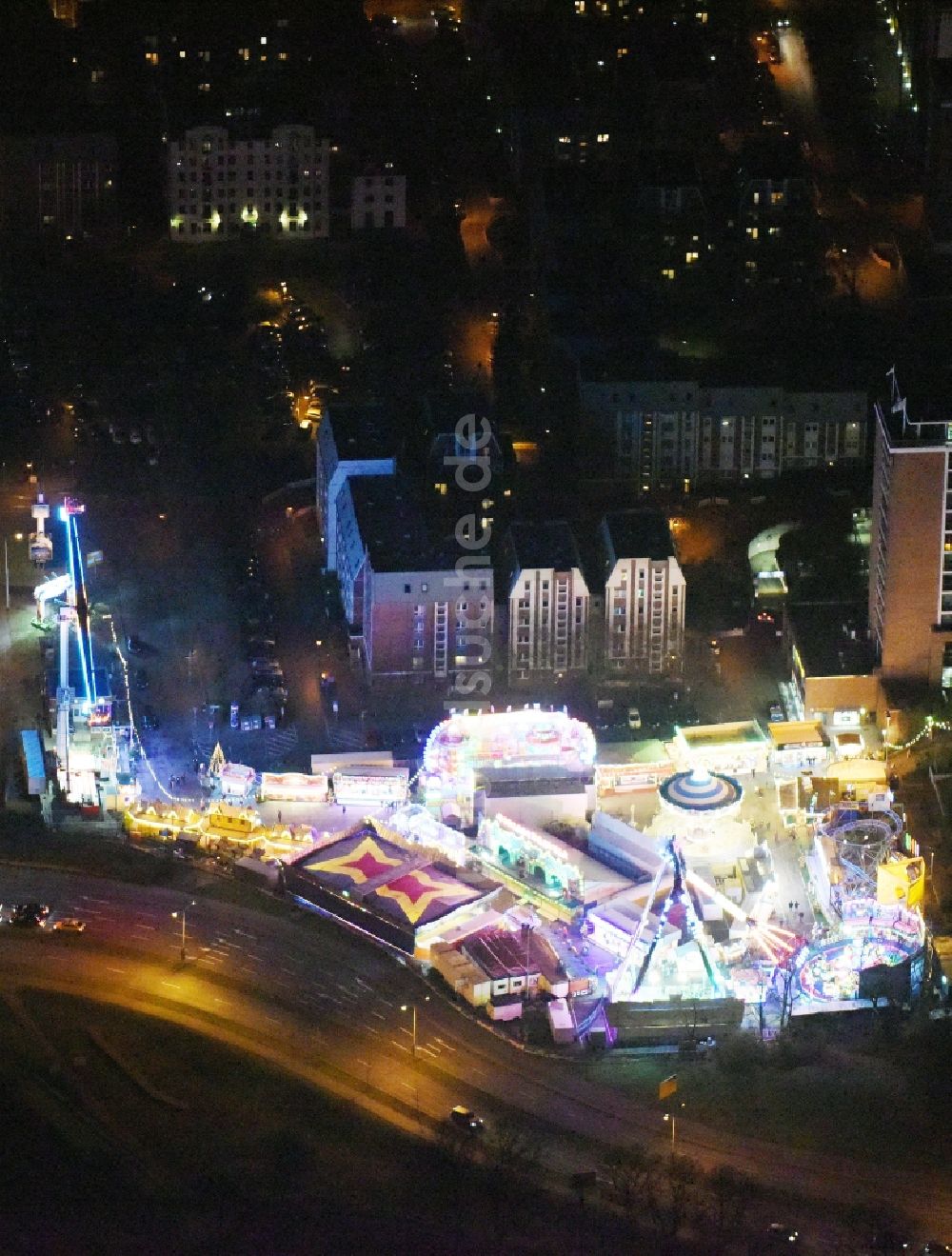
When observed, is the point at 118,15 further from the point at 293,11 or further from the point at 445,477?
the point at 445,477

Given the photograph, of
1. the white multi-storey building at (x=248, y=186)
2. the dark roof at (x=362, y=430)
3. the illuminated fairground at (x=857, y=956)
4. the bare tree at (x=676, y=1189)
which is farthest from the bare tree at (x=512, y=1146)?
the white multi-storey building at (x=248, y=186)

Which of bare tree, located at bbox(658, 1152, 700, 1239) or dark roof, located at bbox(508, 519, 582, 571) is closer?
bare tree, located at bbox(658, 1152, 700, 1239)

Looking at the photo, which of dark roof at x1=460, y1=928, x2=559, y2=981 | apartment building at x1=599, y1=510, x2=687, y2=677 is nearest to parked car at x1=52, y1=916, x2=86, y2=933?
dark roof at x1=460, y1=928, x2=559, y2=981

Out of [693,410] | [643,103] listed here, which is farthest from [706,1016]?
[643,103]

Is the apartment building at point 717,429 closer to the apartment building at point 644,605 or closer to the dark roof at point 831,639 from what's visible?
the apartment building at point 644,605

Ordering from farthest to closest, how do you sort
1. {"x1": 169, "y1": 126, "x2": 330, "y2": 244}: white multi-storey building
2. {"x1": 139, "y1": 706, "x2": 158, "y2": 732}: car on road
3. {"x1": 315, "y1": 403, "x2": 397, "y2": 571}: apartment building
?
{"x1": 169, "y1": 126, "x2": 330, "y2": 244}: white multi-storey building < {"x1": 315, "y1": 403, "x2": 397, "y2": 571}: apartment building < {"x1": 139, "y1": 706, "x2": 158, "y2": 732}: car on road

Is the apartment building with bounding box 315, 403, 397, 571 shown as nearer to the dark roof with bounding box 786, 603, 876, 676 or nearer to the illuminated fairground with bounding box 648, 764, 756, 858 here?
the dark roof with bounding box 786, 603, 876, 676

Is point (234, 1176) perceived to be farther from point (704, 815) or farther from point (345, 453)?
point (345, 453)
